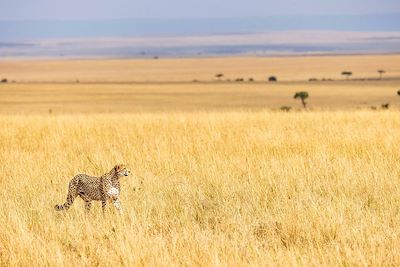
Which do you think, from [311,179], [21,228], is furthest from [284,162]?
[21,228]

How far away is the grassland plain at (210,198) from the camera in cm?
588

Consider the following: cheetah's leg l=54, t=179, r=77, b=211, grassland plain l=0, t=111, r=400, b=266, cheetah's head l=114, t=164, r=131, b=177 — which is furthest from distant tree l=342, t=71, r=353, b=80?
cheetah's head l=114, t=164, r=131, b=177

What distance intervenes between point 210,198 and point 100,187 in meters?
1.70

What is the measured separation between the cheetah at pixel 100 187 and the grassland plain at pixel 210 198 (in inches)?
6.7

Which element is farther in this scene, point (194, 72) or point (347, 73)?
point (194, 72)

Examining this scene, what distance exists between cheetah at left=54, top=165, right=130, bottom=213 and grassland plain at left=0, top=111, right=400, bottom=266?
0.17 m

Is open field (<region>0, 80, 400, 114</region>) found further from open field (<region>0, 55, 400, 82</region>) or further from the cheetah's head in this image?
the cheetah's head

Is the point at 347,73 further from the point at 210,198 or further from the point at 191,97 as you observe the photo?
the point at 210,198

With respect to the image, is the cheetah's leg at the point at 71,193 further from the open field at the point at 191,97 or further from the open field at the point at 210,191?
the open field at the point at 191,97

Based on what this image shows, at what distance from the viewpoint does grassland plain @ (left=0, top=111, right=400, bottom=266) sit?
232 inches

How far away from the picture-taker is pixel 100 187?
22.0 ft

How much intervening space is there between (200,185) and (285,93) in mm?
70603

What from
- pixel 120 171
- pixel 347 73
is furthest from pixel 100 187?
pixel 347 73

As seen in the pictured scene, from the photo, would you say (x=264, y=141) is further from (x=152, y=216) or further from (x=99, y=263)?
(x=99, y=263)
